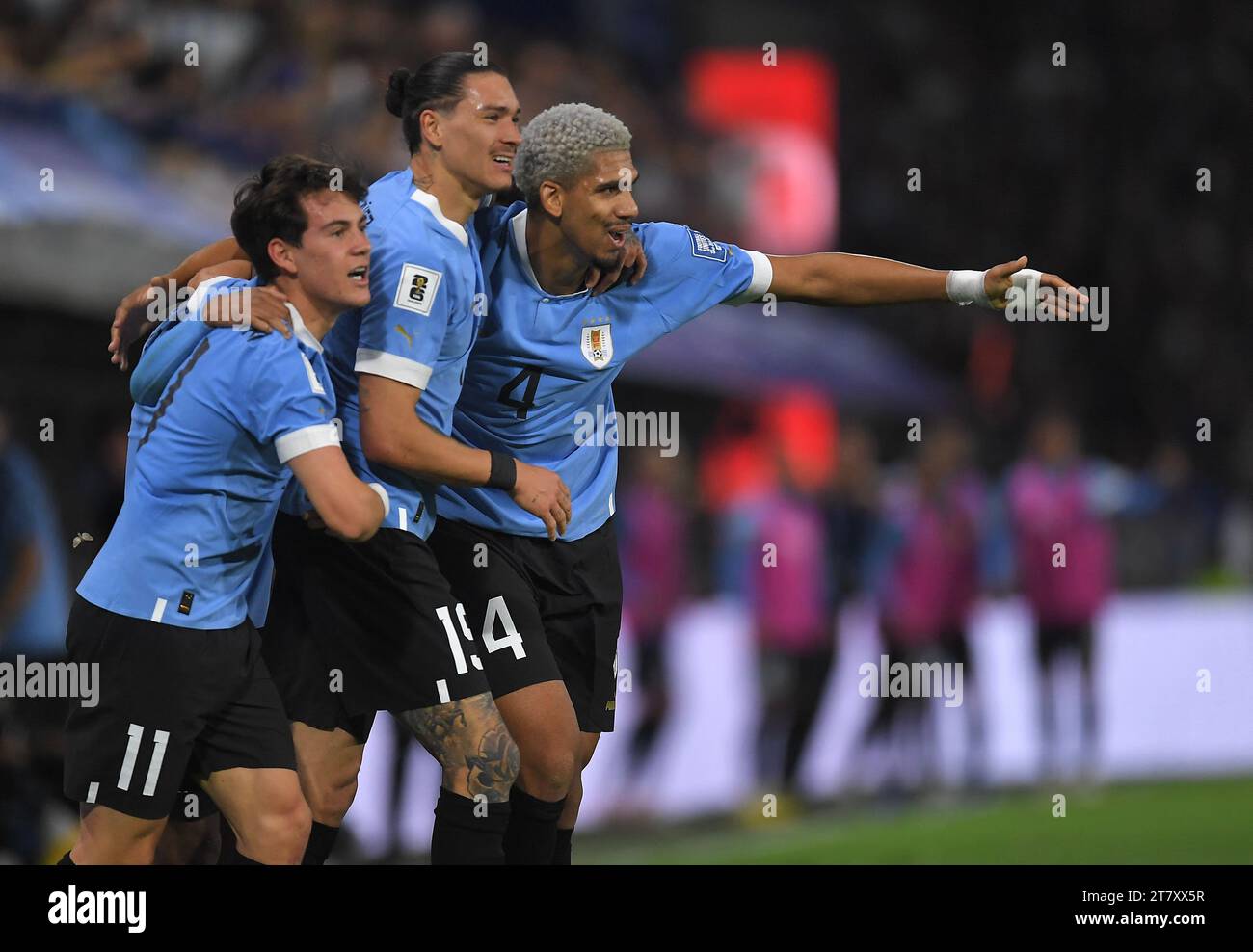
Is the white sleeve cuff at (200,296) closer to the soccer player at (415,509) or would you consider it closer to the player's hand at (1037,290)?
the soccer player at (415,509)

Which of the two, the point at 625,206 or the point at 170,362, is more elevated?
the point at 625,206

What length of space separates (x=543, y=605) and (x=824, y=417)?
14760 mm

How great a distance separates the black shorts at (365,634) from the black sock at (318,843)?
269 mm

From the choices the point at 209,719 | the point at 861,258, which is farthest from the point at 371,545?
the point at 861,258

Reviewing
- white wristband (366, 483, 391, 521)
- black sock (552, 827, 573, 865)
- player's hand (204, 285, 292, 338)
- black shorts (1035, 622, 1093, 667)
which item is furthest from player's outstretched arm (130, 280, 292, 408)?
black shorts (1035, 622, 1093, 667)

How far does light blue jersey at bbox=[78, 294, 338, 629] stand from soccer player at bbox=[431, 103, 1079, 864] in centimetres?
68

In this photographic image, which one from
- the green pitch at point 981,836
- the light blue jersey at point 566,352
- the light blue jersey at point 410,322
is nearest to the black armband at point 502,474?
the light blue jersey at point 410,322

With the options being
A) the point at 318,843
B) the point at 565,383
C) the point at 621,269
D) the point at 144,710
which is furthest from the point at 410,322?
the point at 318,843

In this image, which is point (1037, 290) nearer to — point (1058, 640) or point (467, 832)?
point (467, 832)

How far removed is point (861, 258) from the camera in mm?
5266

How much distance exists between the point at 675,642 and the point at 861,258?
5426mm

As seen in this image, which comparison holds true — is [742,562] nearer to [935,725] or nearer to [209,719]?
[935,725]

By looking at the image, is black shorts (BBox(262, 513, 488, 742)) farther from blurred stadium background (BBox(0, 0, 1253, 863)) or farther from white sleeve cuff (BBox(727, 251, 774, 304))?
white sleeve cuff (BBox(727, 251, 774, 304))

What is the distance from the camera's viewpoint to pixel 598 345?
5.12 m
